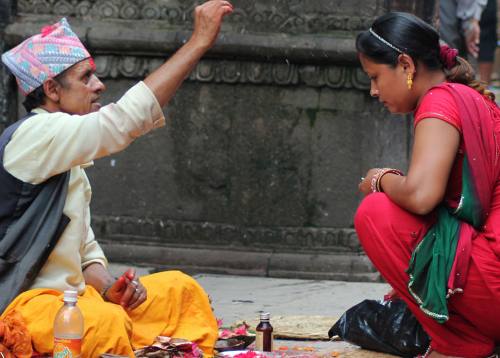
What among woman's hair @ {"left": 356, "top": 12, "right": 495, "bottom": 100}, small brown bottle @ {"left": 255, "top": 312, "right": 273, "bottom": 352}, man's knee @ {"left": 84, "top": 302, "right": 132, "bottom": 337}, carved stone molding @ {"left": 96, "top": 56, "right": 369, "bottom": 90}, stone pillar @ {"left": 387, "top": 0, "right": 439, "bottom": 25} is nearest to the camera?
man's knee @ {"left": 84, "top": 302, "right": 132, "bottom": 337}

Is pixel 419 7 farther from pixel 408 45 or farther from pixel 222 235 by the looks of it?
pixel 408 45

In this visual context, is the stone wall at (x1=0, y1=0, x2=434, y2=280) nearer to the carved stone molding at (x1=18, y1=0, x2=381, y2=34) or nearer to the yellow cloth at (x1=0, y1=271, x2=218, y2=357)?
the carved stone molding at (x1=18, y1=0, x2=381, y2=34)

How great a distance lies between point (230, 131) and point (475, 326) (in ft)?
9.34

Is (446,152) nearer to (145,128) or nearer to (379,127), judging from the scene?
(145,128)

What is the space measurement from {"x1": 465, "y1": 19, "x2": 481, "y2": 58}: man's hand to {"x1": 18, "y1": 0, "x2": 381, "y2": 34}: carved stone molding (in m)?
2.42

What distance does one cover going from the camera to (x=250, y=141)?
705 centimetres

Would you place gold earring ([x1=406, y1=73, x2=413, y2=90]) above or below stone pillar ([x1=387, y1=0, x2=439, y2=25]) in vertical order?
below

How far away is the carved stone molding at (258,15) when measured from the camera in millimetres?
6945

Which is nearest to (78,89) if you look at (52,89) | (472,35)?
(52,89)

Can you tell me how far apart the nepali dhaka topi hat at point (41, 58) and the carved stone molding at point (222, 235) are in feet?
8.58

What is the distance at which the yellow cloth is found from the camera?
13.8ft

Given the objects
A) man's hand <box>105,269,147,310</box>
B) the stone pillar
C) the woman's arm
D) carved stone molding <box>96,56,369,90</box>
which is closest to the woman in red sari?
the woman's arm

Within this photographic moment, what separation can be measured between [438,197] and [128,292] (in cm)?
121

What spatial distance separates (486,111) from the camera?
4410mm
